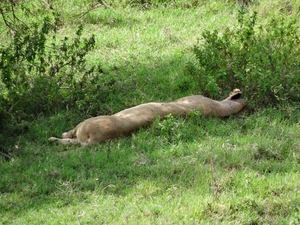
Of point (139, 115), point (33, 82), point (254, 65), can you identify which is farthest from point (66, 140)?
point (254, 65)

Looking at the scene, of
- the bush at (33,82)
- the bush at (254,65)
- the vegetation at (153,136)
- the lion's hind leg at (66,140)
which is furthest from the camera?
the bush at (254,65)

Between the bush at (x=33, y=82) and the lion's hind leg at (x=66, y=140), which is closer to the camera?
the lion's hind leg at (x=66, y=140)

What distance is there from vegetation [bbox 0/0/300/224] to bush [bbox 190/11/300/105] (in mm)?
16

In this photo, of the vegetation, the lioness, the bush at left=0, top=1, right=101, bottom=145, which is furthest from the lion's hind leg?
the bush at left=0, top=1, right=101, bottom=145

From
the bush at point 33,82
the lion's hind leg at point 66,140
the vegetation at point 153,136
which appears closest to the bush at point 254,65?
the vegetation at point 153,136

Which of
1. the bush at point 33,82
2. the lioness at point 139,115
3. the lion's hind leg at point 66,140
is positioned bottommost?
the lion's hind leg at point 66,140

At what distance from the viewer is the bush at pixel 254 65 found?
8.73 m

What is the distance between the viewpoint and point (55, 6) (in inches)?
505

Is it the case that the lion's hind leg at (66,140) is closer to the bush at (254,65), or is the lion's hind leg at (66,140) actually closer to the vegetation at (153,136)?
the vegetation at (153,136)

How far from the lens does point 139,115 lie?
26.7 ft

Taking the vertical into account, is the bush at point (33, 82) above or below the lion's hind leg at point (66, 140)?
above

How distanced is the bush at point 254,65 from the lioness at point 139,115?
268mm

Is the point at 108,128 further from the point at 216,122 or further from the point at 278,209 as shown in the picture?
the point at 278,209

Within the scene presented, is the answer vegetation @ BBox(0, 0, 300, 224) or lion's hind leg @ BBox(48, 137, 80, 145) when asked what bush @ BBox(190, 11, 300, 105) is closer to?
vegetation @ BBox(0, 0, 300, 224)
